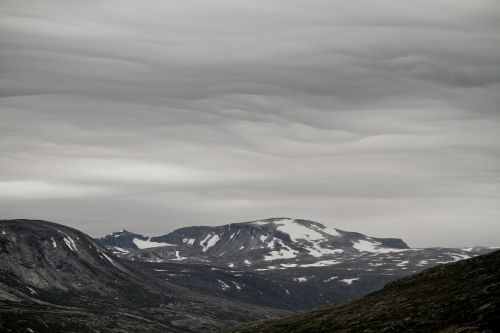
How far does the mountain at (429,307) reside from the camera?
102 meters

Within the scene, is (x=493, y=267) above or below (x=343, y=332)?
above

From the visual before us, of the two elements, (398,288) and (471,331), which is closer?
(471,331)

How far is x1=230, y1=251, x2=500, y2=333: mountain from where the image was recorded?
102 metres

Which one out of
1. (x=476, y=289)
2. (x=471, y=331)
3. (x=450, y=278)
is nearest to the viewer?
(x=471, y=331)

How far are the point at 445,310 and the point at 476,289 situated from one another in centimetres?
1072

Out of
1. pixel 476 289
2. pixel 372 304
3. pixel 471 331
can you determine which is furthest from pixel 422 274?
pixel 471 331

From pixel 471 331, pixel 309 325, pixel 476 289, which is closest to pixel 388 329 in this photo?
pixel 476 289

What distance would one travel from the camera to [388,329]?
372ft

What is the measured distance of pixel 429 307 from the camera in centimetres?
11938

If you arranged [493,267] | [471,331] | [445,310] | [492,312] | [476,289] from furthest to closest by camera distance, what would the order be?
[493,267], [476,289], [445,310], [492,312], [471,331]

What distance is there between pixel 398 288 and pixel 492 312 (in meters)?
61.2

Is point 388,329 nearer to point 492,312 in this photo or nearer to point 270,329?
point 492,312

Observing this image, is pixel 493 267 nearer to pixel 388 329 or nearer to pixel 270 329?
pixel 388 329

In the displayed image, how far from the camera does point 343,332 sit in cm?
12600
